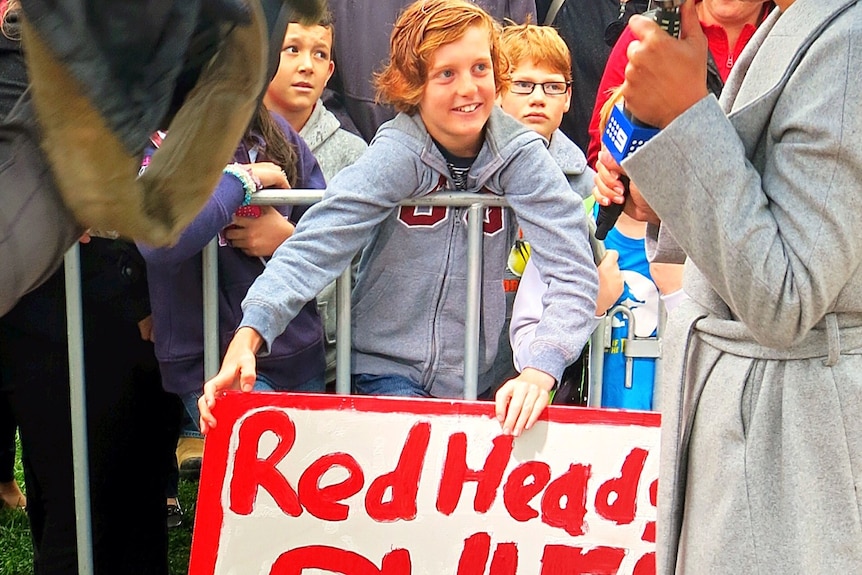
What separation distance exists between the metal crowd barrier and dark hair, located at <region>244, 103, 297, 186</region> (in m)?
0.21

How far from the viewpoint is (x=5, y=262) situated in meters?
1.04

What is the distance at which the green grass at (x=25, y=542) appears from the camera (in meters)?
3.19

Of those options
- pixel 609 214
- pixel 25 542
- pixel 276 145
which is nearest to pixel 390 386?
pixel 276 145

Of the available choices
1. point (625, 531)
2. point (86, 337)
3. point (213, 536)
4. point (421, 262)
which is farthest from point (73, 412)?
point (625, 531)

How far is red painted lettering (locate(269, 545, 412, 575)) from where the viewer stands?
7.30 ft

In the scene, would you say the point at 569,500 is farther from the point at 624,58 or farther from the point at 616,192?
the point at 624,58

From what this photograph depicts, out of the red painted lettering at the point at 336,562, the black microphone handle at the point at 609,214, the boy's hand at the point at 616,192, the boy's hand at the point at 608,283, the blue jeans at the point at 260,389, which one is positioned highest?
the boy's hand at the point at 616,192

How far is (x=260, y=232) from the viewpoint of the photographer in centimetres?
248

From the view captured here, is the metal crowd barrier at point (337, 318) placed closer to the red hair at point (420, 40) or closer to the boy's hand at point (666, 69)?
the red hair at point (420, 40)

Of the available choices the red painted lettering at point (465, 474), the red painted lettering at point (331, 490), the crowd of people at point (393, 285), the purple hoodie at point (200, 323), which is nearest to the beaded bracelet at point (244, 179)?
the crowd of people at point (393, 285)

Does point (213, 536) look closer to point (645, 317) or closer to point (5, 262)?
point (645, 317)

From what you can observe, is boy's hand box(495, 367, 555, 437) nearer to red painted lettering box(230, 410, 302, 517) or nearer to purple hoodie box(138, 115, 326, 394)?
red painted lettering box(230, 410, 302, 517)

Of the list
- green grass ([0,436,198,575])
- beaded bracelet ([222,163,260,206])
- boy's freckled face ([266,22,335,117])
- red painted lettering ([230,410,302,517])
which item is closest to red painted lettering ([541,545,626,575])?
red painted lettering ([230,410,302,517])

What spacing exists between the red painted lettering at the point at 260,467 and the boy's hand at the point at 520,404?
1.46ft
